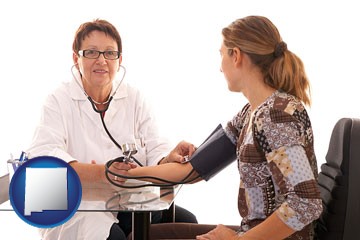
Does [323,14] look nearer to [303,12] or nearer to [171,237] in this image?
[303,12]

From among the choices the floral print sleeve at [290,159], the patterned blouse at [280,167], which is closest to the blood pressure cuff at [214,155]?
the patterned blouse at [280,167]

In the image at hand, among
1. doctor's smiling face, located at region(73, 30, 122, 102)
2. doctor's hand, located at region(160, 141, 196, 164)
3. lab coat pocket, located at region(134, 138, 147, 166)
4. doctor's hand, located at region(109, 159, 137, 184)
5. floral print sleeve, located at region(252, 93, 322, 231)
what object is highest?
doctor's smiling face, located at region(73, 30, 122, 102)

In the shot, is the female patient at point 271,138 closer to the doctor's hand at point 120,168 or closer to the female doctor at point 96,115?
the doctor's hand at point 120,168

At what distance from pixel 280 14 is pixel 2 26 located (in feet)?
4.77

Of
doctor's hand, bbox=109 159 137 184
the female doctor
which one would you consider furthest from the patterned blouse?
the female doctor

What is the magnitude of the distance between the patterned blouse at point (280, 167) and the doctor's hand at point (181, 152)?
36 centimetres

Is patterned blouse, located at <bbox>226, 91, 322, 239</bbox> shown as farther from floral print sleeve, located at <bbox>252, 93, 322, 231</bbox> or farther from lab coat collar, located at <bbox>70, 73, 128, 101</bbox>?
lab coat collar, located at <bbox>70, 73, 128, 101</bbox>

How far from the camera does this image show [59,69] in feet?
12.1

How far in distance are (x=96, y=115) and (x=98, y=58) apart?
0.69 feet

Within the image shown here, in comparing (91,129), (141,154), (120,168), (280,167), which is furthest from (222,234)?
(91,129)

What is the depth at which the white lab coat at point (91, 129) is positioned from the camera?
2406 mm

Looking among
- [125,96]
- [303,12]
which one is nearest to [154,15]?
[303,12]

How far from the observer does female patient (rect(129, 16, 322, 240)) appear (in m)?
1.70

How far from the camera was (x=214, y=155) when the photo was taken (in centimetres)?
208
